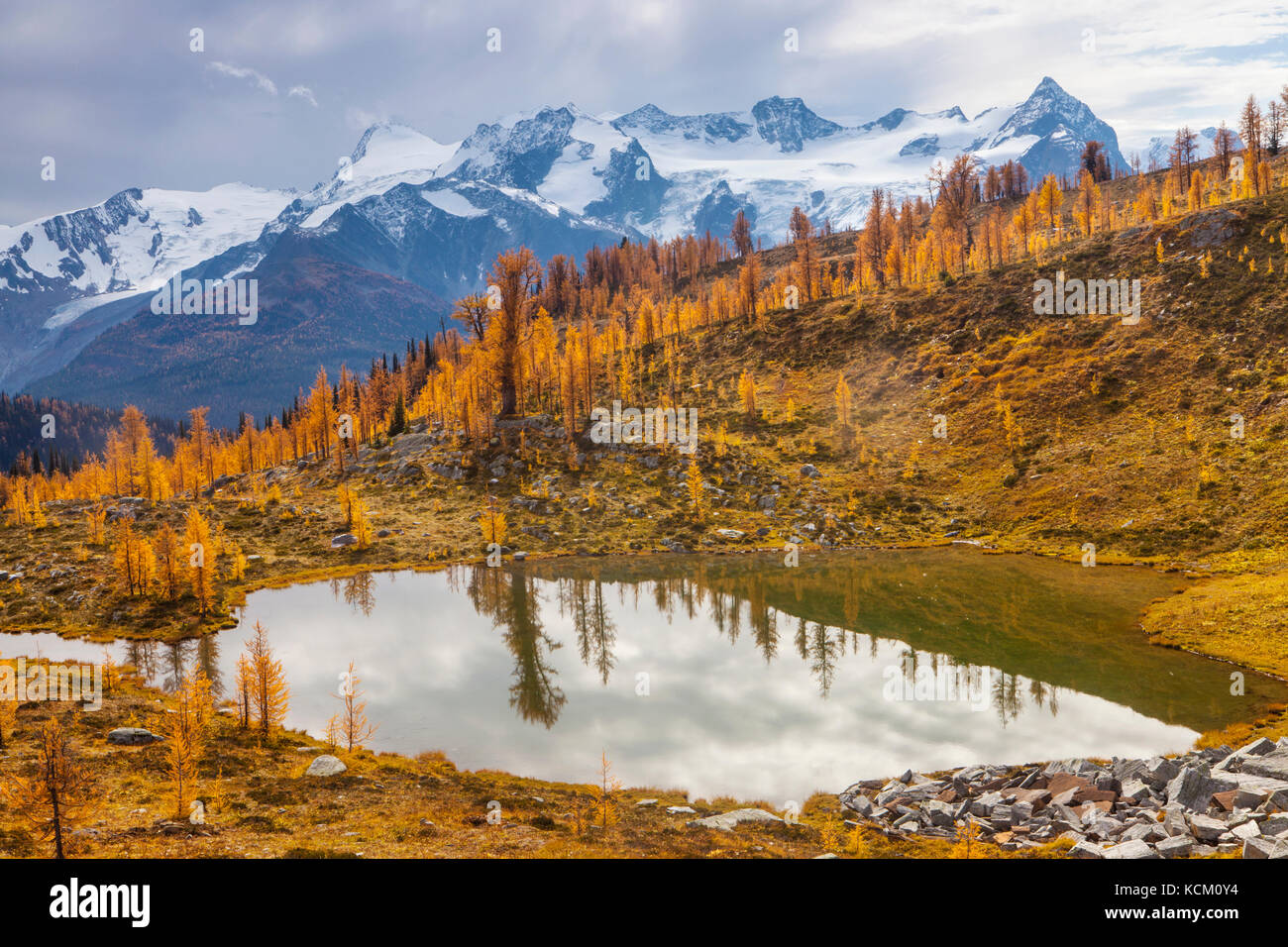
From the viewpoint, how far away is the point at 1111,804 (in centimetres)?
2189

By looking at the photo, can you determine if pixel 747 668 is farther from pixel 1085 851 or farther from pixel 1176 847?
pixel 1176 847

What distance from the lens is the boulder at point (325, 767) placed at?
27688mm

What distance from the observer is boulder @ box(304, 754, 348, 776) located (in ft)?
90.8

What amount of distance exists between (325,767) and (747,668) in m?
23.4

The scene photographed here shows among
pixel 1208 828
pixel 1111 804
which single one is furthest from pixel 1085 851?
pixel 1111 804

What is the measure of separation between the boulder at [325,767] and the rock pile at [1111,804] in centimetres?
2029

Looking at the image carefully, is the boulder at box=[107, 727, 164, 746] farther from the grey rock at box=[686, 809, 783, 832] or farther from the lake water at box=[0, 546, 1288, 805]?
the grey rock at box=[686, 809, 783, 832]

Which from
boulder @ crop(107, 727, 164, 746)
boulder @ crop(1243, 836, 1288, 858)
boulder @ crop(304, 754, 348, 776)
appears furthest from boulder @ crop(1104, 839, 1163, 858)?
boulder @ crop(107, 727, 164, 746)

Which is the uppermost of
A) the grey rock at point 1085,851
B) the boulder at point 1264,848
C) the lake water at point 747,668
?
the boulder at point 1264,848

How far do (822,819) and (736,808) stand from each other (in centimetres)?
311

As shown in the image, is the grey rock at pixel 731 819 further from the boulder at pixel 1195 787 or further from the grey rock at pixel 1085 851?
the boulder at pixel 1195 787

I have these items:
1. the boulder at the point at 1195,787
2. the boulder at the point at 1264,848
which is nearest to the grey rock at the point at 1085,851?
the boulder at the point at 1264,848

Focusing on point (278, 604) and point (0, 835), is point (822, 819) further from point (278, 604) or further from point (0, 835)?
point (278, 604)
